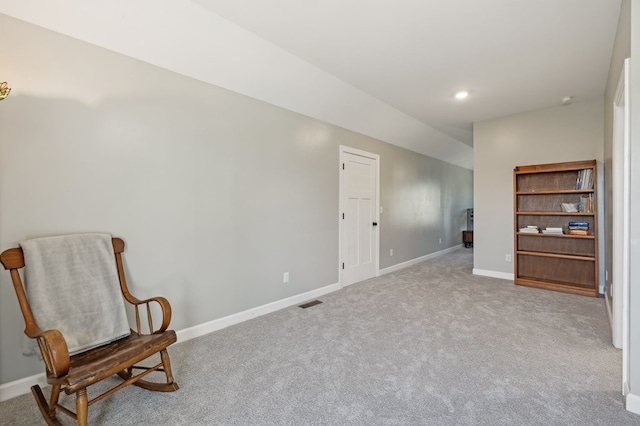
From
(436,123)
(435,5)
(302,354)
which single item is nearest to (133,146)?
(302,354)

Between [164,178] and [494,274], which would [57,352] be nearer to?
[164,178]

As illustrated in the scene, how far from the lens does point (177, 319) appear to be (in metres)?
2.58

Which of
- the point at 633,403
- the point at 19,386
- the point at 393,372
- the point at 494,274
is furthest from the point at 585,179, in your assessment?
the point at 19,386

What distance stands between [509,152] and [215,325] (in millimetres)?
4900

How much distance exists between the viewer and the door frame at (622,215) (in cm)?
173

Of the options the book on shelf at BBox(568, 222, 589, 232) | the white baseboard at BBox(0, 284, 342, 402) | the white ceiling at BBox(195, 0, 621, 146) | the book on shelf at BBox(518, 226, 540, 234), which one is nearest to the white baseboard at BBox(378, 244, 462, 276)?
the white baseboard at BBox(0, 284, 342, 402)

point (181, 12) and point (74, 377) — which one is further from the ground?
point (181, 12)

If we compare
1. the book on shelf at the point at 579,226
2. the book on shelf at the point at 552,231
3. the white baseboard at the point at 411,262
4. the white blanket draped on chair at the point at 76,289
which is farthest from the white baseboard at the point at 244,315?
the book on shelf at the point at 579,226

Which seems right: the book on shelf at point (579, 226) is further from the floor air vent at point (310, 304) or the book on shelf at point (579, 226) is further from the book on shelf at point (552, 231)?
the floor air vent at point (310, 304)

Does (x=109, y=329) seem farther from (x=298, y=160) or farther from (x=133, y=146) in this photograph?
(x=298, y=160)

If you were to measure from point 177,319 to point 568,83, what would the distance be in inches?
195

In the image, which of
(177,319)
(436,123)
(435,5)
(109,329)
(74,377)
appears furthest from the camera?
(436,123)

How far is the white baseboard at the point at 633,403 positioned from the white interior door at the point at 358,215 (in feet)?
9.67

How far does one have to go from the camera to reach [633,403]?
165 cm
